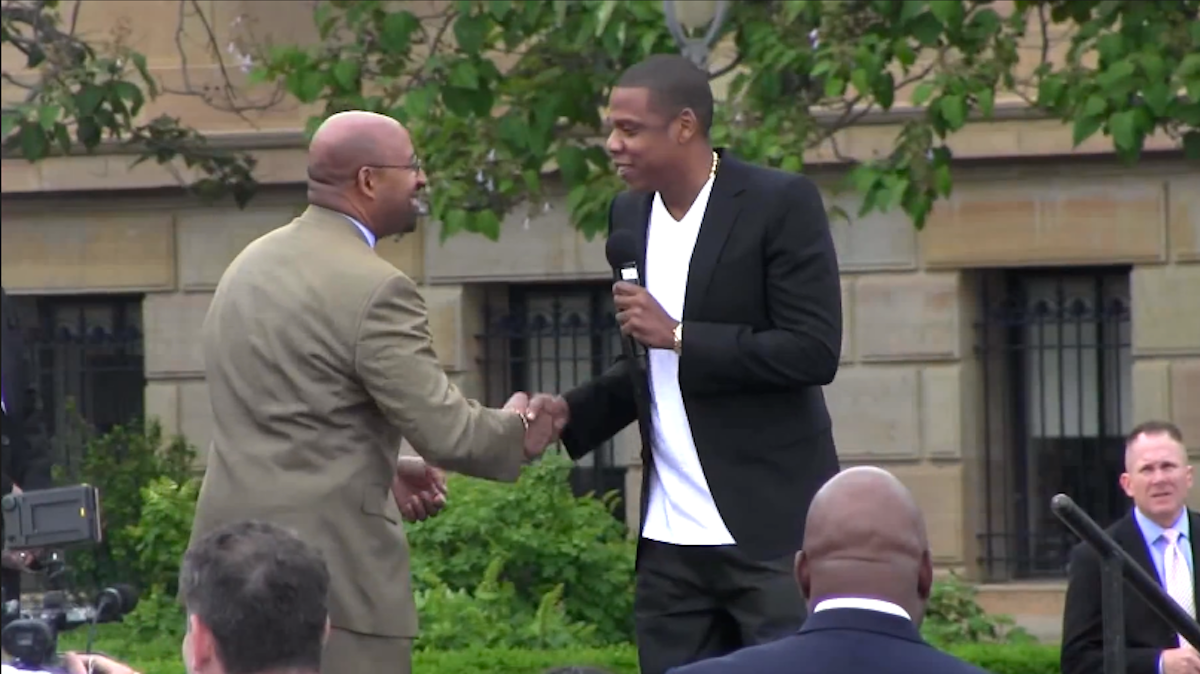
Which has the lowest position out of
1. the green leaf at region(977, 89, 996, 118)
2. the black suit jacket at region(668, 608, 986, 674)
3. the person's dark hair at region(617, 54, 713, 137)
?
the black suit jacket at region(668, 608, 986, 674)

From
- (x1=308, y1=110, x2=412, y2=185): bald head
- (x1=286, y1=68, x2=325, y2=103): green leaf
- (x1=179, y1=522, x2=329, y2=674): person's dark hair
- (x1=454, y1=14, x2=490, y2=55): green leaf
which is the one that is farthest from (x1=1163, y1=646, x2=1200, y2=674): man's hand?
(x1=286, y1=68, x2=325, y2=103): green leaf

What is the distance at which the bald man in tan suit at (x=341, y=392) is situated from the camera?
19.3 ft

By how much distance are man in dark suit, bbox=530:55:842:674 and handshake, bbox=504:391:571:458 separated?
28 cm

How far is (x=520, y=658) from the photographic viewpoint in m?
9.50

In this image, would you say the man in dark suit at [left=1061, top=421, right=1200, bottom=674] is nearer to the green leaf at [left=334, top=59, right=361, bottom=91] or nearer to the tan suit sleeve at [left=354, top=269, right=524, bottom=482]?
the tan suit sleeve at [left=354, top=269, right=524, bottom=482]

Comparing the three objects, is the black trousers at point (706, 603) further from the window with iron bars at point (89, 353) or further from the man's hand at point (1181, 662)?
the window with iron bars at point (89, 353)

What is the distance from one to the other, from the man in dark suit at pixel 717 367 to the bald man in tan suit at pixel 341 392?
498 mm

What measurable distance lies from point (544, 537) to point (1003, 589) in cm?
487

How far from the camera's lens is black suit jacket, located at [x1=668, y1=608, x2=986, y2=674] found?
402 centimetres

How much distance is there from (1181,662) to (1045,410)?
754cm

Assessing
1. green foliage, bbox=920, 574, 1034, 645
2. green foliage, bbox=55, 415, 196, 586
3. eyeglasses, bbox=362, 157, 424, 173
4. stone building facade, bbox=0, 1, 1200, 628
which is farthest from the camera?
stone building facade, bbox=0, 1, 1200, 628

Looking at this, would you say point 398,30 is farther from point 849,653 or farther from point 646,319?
point 849,653

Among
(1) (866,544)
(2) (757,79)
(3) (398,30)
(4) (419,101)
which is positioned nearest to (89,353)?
(3) (398,30)

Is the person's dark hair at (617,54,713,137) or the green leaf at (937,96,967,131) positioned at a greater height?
the green leaf at (937,96,967,131)
